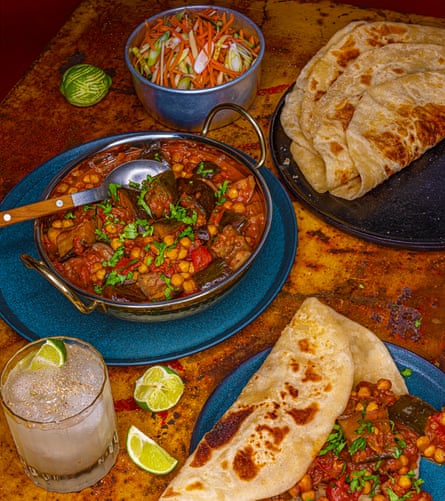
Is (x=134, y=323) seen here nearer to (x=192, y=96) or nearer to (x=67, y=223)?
(x=67, y=223)

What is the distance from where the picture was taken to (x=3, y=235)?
337 cm

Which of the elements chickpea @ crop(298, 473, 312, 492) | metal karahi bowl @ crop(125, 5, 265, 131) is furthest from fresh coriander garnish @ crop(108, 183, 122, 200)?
chickpea @ crop(298, 473, 312, 492)

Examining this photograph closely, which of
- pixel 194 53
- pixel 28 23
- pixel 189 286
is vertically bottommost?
pixel 28 23

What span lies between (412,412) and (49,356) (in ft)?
4.29

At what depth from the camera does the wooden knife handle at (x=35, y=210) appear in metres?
2.95

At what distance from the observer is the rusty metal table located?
2.72 metres

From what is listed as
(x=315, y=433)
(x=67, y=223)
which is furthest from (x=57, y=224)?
(x=315, y=433)

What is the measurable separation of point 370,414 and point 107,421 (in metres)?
0.94

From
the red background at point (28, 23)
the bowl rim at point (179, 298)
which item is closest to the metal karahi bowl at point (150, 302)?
the bowl rim at point (179, 298)

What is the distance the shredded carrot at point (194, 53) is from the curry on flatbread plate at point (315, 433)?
179 centimetres

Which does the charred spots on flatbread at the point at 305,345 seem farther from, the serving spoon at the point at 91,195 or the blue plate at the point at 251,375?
the serving spoon at the point at 91,195

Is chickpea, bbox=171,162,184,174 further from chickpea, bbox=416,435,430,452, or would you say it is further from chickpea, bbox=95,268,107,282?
chickpea, bbox=416,435,430,452

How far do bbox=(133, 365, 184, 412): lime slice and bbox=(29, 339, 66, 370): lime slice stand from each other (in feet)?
1.44

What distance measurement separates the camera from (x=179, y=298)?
2699mm
